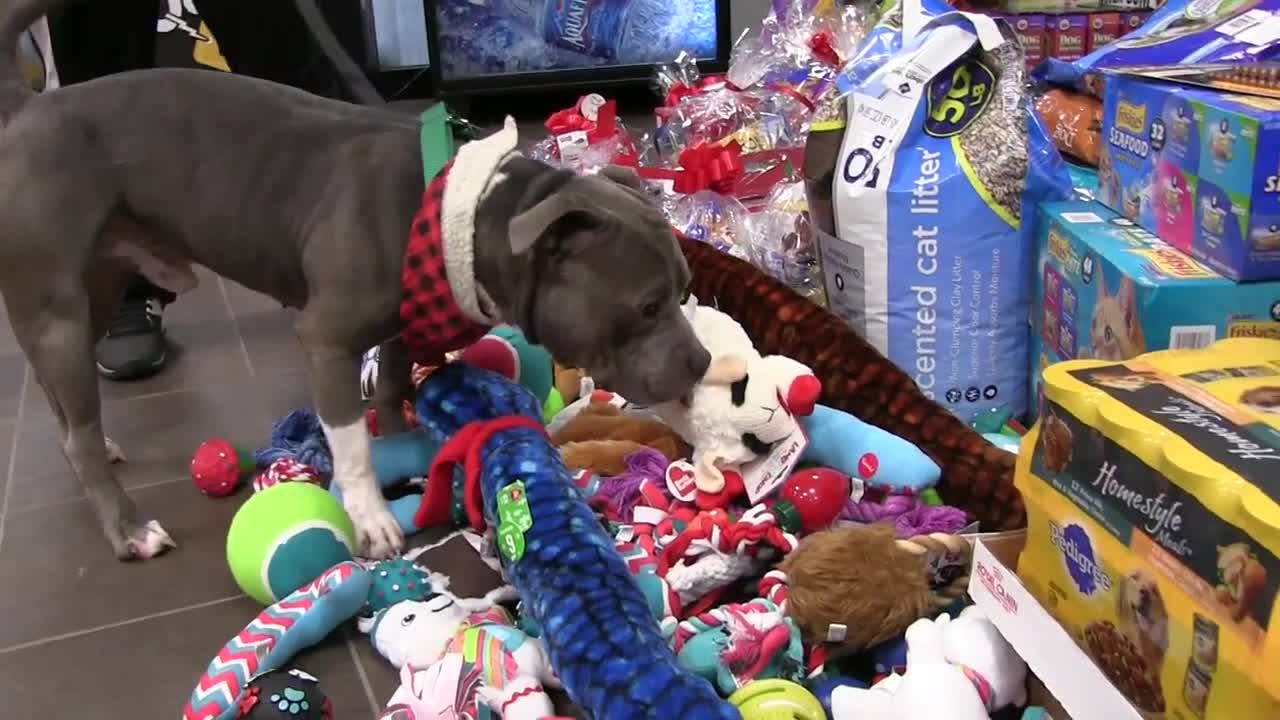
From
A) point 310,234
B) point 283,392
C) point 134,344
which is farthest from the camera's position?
point 134,344

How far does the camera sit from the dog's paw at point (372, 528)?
1447 mm

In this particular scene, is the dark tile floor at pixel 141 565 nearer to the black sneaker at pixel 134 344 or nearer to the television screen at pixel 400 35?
the black sneaker at pixel 134 344

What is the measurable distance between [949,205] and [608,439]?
0.58 metres

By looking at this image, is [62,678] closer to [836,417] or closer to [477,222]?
[477,222]

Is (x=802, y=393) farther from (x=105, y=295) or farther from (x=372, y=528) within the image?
(x=105, y=295)

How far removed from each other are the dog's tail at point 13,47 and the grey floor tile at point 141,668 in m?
0.71

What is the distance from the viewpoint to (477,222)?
1361 mm

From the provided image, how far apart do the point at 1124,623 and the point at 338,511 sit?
92 centimetres

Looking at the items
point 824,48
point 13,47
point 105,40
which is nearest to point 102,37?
point 105,40

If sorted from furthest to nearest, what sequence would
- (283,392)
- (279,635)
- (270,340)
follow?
(270,340) < (283,392) < (279,635)

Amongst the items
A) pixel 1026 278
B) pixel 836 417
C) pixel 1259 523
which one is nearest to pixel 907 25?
pixel 1026 278

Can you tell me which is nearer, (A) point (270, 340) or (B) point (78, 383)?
(B) point (78, 383)

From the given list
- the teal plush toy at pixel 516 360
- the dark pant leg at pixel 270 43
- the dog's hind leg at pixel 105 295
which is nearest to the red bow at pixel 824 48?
the dark pant leg at pixel 270 43

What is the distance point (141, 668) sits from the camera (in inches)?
51.2
